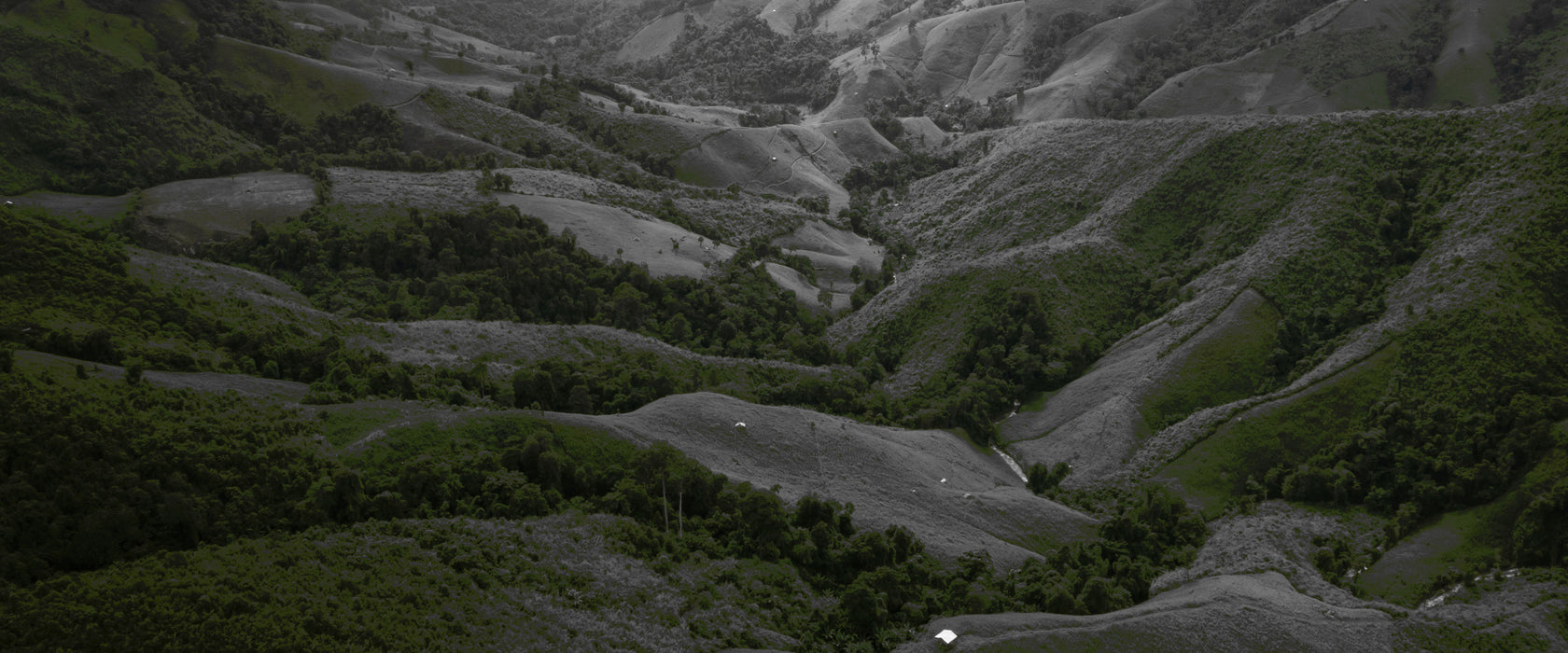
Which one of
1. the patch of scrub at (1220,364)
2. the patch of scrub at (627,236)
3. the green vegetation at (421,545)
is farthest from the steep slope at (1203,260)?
the green vegetation at (421,545)

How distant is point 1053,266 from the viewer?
113938 mm

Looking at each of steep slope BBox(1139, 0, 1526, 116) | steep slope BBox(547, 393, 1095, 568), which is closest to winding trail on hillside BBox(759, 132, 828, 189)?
steep slope BBox(1139, 0, 1526, 116)

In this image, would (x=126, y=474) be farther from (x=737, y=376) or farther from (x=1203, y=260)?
(x=1203, y=260)

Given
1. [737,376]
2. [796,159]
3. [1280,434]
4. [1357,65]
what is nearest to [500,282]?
[737,376]

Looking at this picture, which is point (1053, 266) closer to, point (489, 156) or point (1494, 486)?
point (1494, 486)

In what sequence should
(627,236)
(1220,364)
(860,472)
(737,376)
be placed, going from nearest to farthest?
(860,472), (1220,364), (737,376), (627,236)

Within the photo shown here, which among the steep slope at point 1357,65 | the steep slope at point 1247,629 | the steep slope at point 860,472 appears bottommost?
the steep slope at point 860,472

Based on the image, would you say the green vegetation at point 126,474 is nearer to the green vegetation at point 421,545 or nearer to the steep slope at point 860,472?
the green vegetation at point 421,545

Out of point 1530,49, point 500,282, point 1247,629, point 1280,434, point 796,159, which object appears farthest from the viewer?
point 796,159

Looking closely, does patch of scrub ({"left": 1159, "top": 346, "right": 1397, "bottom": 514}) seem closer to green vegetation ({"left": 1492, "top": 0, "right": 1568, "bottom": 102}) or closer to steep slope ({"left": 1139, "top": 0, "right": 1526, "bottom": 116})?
steep slope ({"left": 1139, "top": 0, "right": 1526, "bottom": 116})

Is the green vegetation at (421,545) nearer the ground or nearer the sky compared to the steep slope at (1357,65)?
nearer the ground

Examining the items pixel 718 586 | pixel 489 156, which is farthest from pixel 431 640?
pixel 489 156

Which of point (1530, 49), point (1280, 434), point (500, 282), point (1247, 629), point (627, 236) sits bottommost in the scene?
point (500, 282)

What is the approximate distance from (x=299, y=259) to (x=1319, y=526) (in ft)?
375
